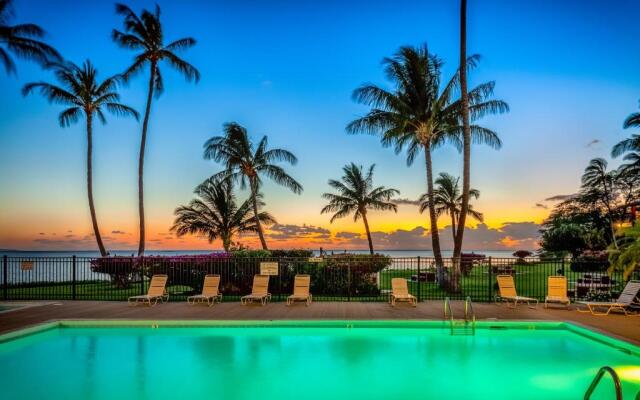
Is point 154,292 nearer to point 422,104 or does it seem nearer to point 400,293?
point 400,293

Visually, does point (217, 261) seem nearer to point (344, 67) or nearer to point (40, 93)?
point (344, 67)

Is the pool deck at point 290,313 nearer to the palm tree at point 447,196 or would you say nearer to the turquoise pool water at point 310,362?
the turquoise pool water at point 310,362

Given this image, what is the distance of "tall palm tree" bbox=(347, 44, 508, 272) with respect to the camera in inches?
698

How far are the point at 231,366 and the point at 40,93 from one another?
59.7 feet

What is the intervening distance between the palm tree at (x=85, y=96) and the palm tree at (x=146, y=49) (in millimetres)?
1924

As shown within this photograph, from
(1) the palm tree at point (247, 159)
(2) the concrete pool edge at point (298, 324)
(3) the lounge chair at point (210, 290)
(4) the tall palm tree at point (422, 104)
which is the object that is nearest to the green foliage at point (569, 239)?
(4) the tall palm tree at point (422, 104)

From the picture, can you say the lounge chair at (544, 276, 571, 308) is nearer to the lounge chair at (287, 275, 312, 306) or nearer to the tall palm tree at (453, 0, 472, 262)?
the tall palm tree at (453, 0, 472, 262)

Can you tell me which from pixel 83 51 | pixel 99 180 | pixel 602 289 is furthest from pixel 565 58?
pixel 99 180

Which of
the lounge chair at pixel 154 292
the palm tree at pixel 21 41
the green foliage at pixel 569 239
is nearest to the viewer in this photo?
the lounge chair at pixel 154 292

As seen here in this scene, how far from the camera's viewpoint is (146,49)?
20469 mm

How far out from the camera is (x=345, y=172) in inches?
1410

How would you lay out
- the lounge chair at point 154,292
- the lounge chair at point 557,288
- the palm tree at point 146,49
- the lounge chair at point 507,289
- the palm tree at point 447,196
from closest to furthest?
the lounge chair at point 557,288 < the lounge chair at point 507,289 < the lounge chair at point 154,292 < the palm tree at point 146,49 < the palm tree at point 447,196

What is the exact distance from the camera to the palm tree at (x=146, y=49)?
65.6ft

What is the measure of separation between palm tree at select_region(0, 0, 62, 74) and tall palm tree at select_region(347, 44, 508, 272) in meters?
12.2
